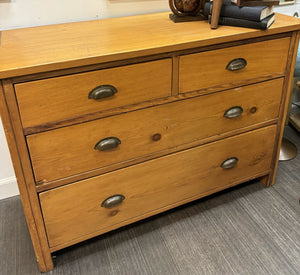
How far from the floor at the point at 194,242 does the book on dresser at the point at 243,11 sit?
939mm

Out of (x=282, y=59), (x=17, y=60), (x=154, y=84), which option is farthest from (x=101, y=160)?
(x=282, y=59)

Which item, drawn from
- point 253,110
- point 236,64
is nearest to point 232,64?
point 236,64

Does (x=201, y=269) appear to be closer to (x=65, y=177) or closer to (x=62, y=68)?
(x=65, y=177)

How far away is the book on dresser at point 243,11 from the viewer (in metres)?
1.33

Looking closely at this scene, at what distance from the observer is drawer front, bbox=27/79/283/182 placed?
1.23 metres

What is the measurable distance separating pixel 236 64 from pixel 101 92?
603 millimetres

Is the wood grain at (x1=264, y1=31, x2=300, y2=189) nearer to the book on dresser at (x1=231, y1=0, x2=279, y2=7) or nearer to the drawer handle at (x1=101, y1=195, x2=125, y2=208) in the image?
the book on dresser at (x1=231, y1=0, x2=279, y2=7)

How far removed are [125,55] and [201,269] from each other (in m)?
0.95

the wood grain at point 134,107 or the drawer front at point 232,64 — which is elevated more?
the drawer front at point 232,64

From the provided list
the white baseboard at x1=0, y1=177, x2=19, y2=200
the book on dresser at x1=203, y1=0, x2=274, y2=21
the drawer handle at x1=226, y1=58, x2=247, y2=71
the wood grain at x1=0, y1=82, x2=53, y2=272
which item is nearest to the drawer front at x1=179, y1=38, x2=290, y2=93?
the drawer handle at x1=226, y1=58, x2=247, y2=71

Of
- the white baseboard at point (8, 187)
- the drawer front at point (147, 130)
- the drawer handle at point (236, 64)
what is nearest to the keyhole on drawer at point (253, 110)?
the drawer front at point (147, 130)

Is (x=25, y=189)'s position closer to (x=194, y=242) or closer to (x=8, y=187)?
(x=8, y=187)

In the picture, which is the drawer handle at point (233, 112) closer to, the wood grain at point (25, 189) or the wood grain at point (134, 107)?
the wood grain at point (134, 107)

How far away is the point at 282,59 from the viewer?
59.7 inches
